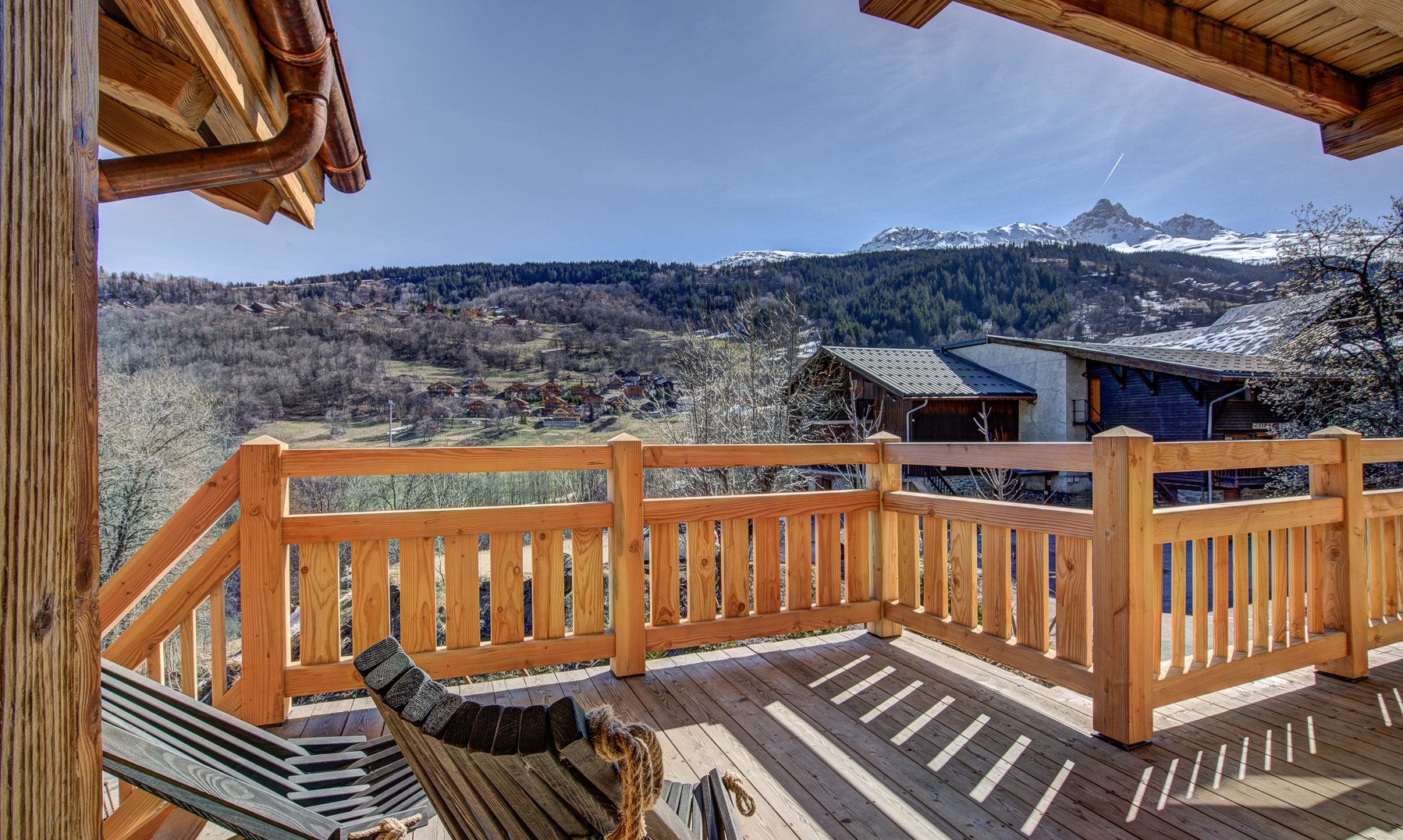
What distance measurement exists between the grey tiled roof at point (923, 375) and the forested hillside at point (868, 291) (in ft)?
22.0

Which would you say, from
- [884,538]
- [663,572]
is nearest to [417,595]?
[663,572]

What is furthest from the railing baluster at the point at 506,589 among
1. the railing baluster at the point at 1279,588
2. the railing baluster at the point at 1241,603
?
the railing baluster at the point at 1279,588

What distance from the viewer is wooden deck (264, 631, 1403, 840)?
76.4 inches

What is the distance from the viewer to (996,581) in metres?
2.84

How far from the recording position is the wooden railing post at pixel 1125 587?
2.29 metres

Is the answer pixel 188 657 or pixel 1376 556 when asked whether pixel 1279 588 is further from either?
pixel 188 657

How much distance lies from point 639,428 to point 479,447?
1492 centimetres

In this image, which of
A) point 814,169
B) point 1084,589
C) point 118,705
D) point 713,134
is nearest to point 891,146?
point 814,169

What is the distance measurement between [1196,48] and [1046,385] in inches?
736

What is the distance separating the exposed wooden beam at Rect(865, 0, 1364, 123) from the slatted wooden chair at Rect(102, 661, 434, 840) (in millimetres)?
2263

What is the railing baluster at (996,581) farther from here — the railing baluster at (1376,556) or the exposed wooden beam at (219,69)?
the exposed wooden beam at (219,69)

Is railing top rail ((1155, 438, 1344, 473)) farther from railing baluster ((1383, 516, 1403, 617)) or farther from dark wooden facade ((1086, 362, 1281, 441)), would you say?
dark wooden facade ((1086, 362, 1281, 441))

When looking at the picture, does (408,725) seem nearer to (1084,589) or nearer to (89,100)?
(89,100)

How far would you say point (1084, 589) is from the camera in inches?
98.6
